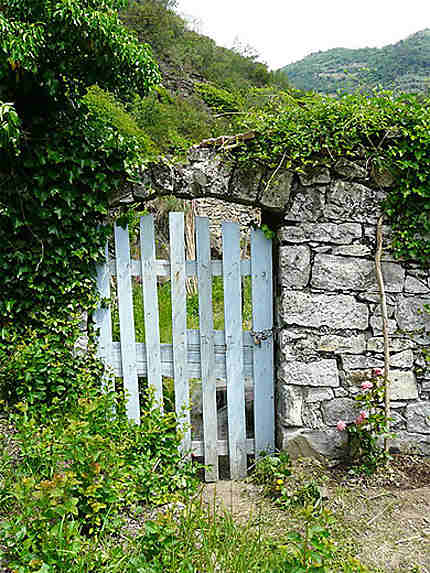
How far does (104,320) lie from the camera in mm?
3318

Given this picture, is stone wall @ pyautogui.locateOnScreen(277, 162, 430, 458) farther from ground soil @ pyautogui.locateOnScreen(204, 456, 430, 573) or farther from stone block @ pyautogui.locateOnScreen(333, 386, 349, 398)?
ground soil @ pyautogui.locateOnScreen(204, 456, 430, 573)

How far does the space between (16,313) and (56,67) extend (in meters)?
1.59

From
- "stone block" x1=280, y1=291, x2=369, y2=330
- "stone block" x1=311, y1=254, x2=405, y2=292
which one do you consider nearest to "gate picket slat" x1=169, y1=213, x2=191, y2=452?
"stone block" x1=280, y1=291, x2=369, y2=330

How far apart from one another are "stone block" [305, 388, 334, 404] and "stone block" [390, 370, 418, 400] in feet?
1.49

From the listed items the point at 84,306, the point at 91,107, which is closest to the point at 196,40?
the point at 91,107

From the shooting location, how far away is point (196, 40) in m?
15.6

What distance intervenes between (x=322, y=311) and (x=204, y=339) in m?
0.87

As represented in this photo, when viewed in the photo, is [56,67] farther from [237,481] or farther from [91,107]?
[237,481]

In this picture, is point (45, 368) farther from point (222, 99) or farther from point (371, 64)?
point (371, 64)

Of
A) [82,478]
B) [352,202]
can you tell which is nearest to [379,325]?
[352,202]

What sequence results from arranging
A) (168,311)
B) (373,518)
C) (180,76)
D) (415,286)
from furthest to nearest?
(180,76)
(168,311)
(415,286)
(373,518)

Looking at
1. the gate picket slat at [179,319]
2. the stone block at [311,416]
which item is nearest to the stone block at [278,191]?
the gate picket slat at [179,319]

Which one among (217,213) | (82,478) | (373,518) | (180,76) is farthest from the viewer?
(180,76)

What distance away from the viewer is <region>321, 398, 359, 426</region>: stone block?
3264 mm
